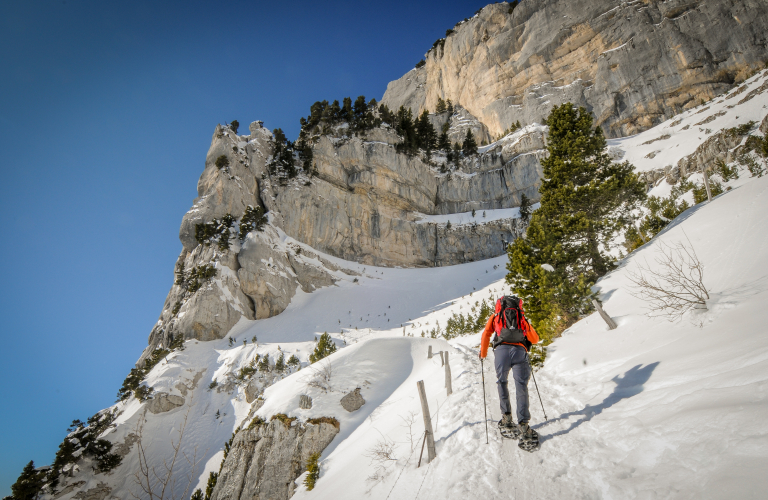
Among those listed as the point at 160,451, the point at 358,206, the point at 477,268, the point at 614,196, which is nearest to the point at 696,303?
the point at 614,196

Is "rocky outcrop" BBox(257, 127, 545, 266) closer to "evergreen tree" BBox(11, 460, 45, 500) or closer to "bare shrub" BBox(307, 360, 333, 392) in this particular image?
"evergreen tree" BBox(11, 460, 45, 500)

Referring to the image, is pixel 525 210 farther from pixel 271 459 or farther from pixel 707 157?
pixel 271 459

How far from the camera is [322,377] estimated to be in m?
12.8

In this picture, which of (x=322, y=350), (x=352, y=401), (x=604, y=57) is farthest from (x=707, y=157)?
(x=604, y=57)

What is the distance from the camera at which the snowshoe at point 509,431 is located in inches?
184

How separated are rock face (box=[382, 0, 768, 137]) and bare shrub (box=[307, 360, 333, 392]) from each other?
74.1 m

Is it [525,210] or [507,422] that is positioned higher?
[525,210]

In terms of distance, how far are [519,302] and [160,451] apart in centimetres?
2777

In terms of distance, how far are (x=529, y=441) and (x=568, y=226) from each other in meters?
12.9

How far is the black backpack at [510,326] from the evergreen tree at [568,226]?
6015 millimetres

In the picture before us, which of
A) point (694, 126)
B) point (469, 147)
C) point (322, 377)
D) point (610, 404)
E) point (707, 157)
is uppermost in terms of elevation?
point (469, 147)

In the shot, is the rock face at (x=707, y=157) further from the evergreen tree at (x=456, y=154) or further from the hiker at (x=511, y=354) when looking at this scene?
the hiker at (x=511, y=354)

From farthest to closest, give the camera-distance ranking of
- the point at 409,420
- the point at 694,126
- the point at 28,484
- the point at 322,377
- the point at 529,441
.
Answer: the point at 694,126
the point at 28,484
the point at 322,377
the point at 409,420
the point at 529,441

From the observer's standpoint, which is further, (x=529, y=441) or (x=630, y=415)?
(x=529, y=441)
